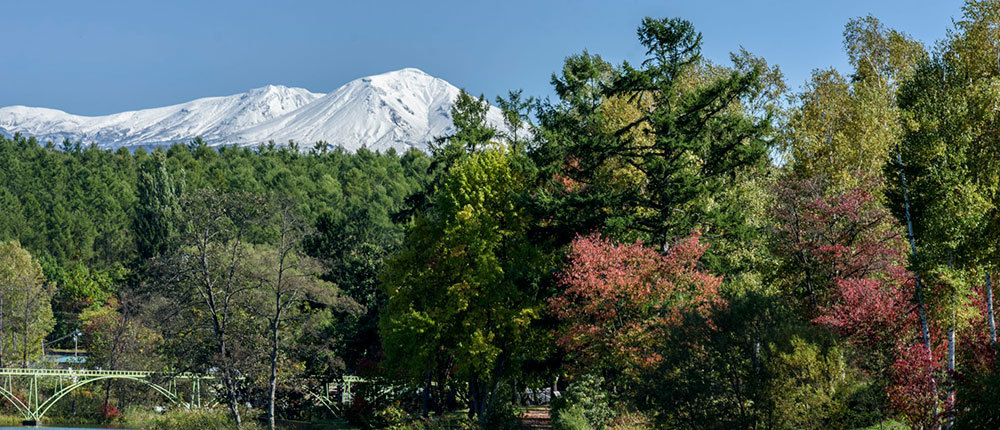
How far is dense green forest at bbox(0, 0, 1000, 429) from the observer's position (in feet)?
66.2

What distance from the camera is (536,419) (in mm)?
35312

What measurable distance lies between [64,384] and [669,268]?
45.7 meters

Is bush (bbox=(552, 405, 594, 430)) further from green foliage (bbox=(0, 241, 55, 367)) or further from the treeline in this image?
green foliage (bbox=(0, 241, 55, 367))

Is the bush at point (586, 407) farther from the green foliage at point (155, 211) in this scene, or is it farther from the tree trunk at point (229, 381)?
the green foliage at point (155, 211)

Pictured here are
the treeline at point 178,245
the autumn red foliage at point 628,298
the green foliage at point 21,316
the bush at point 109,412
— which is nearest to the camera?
the autumn red foliage at point 628,298

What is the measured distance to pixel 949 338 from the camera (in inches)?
762

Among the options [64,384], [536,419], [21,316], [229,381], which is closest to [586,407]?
[536,419]

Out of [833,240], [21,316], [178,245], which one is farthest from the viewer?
[21,316]

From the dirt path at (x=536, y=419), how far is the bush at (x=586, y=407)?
559cm

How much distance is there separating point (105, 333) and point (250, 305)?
2729cm

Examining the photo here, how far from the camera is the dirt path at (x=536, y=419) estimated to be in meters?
32.6

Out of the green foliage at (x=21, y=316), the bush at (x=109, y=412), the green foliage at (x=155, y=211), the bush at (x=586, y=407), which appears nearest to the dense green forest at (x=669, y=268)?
the bush at (x=586, y=407)

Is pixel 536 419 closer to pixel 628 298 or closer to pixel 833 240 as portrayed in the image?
pixel 628 298

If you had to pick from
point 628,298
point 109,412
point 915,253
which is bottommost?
point 109,412
